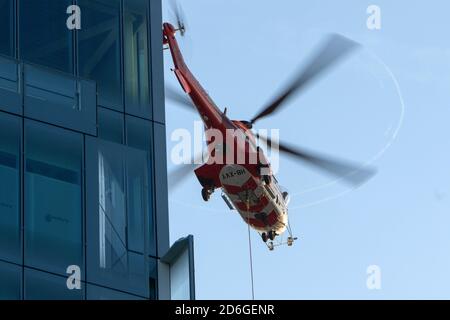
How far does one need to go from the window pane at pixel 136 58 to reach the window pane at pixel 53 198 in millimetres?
3200

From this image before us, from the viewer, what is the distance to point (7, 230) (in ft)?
87.8

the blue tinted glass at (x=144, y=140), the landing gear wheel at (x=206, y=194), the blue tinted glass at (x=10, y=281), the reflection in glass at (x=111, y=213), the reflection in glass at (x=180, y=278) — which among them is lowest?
the blue tinted glass at (x=10, y=281)

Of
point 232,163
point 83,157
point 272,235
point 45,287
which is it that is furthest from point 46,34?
point 272,235

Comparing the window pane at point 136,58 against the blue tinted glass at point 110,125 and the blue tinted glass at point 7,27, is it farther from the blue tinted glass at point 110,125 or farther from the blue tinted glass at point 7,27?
the blue tinted glass at point 7,27

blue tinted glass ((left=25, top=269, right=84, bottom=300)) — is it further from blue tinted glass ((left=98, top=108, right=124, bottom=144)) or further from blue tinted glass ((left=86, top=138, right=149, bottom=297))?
blue tinted glass ((left=98, top=108, right=124, bottom=144))

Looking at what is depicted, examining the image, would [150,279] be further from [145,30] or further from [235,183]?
[235,183]

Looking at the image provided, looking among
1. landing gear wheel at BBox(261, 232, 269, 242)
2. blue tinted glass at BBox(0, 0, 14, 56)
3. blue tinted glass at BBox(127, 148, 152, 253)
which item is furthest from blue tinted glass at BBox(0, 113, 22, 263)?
landing gear wheel at BBox(261, 232, 269, 242)

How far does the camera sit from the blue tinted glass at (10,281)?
1022 inches

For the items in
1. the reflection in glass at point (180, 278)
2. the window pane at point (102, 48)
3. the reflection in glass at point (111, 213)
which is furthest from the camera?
the window pane at point (102, 48)

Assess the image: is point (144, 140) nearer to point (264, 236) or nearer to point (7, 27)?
point (7, 27)

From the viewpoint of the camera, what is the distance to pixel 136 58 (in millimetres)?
33406

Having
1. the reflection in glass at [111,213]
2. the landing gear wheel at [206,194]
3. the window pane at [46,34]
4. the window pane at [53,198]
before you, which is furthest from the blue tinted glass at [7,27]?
the landing gear wheel at [206,194]

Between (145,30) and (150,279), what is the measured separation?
6.78 meters

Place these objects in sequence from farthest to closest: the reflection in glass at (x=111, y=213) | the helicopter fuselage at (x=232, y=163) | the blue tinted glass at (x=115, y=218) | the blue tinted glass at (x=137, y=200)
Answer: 1. the helicopter fuselage at (x=232, y=163)
2. the blue tinted glass at (x=137, y=200)
3. the reflection in glass at (x=111, y=213)
4. the blue tinted glass at (x=115, y=218)
